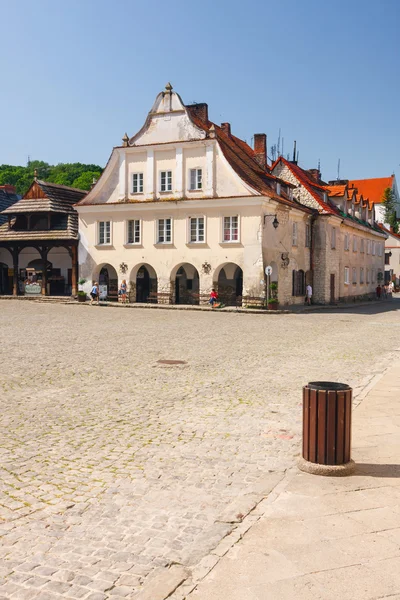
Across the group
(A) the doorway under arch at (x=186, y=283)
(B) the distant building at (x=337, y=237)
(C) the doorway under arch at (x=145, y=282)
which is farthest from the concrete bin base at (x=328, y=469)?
(B) the distant building at (x=337, y=237)

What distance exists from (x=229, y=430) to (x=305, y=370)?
5227 mm

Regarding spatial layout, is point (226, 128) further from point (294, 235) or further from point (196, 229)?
point (196, 229)

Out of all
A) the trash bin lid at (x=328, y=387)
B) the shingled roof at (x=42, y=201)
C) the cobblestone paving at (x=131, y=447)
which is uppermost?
the shingled roof at (x=42, y=201)

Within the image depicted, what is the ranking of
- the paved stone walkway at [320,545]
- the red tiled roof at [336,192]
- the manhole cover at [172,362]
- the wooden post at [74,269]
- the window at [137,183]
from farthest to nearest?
the red tiled roof at [336,192], the wooden post at [74,269], the window at [137,183], the manhole cover at [172,362], the paved stone walkway at [320,545]

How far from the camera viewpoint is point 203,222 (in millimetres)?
35812

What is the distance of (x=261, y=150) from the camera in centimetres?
4181

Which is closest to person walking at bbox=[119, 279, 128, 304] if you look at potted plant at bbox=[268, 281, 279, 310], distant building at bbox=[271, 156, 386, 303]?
potted plant at bbox=[268, 281, 279, 310]

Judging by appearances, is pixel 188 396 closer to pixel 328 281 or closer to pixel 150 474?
pixel 150 474

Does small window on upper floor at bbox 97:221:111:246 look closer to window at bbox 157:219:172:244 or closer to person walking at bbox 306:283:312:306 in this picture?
window at bbox 157:219:172:244

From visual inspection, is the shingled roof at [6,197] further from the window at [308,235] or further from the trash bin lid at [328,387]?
the trash bin lid at [328,387]

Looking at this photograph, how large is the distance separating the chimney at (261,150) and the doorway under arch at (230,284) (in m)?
8.49

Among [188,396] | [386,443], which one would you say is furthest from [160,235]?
[386,443]

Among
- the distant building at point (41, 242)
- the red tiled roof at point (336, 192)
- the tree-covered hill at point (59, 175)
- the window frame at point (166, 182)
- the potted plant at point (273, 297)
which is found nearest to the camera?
the potted plant at point (273, 297)

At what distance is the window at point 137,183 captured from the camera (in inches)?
1492
